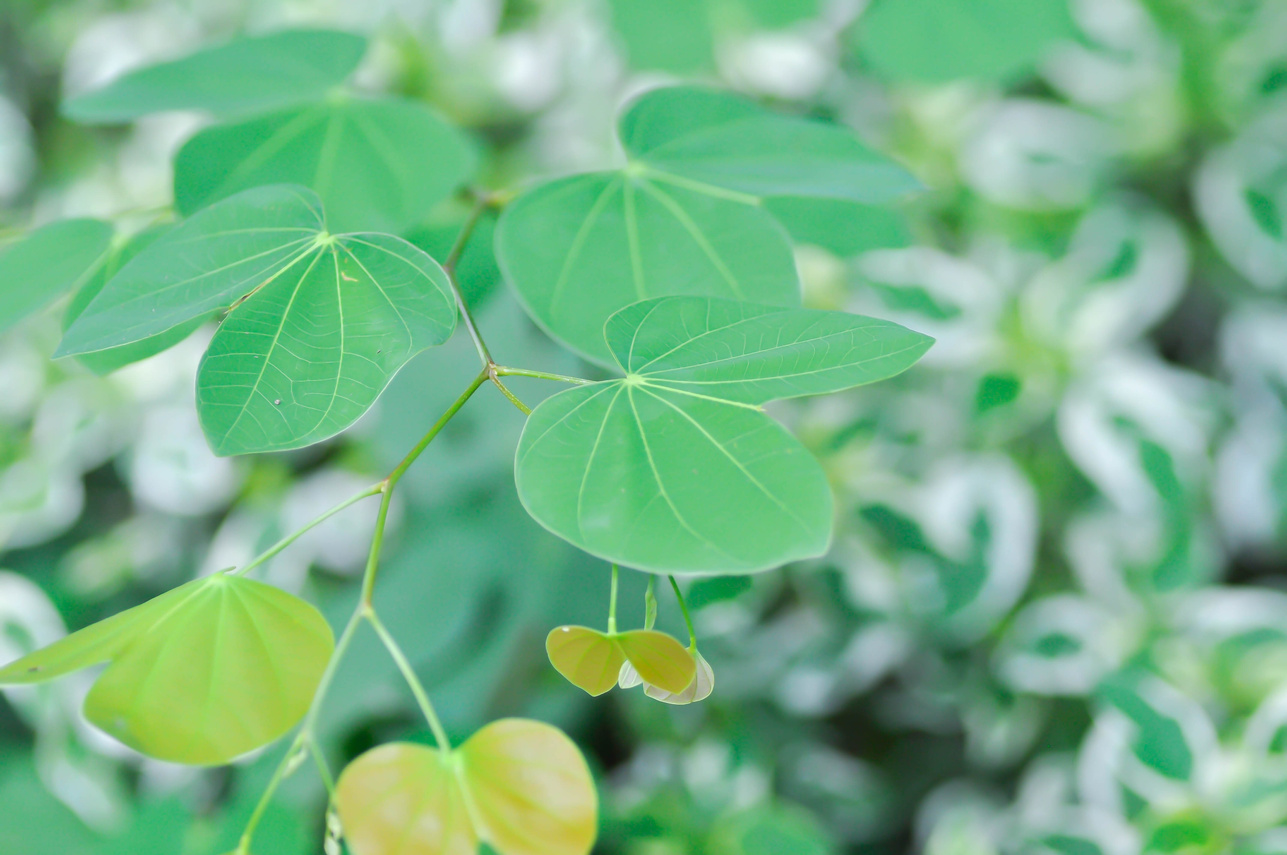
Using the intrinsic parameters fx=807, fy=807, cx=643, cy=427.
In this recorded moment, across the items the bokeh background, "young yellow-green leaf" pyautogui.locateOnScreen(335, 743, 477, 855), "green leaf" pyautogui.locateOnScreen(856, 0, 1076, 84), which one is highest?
"green leaf" pyautogui.locateOnScreen(856, 0, 1076, 84)

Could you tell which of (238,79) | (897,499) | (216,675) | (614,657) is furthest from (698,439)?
(897,499)

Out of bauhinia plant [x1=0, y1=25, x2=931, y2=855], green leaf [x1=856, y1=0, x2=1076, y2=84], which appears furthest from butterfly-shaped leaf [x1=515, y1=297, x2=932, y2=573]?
green leaf [x1=856, y1=0, x2=1076, y2=84]

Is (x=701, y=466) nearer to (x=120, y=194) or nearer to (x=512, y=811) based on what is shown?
(x=512, y=811)

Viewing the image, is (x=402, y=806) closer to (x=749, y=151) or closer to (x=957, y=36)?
(x=749, y=151)

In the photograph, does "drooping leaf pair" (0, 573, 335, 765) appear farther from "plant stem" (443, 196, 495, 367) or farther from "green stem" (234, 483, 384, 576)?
"plant stem" (443, 196, 495, 367)

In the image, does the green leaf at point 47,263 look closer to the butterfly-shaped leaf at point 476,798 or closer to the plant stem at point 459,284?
the plant stem at point 459,284

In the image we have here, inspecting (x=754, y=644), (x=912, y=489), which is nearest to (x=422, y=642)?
(x=754, y=644)
